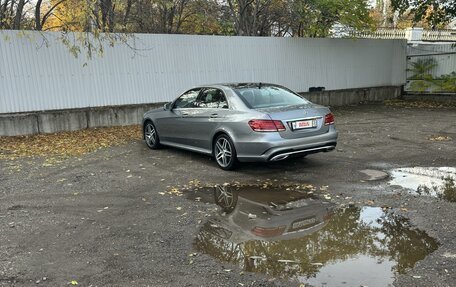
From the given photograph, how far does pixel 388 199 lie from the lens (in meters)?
6.08

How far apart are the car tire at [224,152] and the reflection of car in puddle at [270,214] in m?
1.01

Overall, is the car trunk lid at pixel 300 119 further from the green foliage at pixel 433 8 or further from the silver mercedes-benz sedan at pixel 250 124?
the green foliage at pixel 433 8

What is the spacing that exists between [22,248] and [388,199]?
4567 millimetres

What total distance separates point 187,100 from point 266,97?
190 centimetres

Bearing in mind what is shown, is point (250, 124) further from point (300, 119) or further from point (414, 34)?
point (414, 34)

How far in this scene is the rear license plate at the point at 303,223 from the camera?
17.0 ft

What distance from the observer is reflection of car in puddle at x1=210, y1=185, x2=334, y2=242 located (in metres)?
5.04

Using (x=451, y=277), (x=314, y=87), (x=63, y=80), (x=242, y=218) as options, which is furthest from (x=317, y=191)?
(x=314, y=87)

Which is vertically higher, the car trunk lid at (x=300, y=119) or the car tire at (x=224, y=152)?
the car trunk lid at (x=300, y=119)

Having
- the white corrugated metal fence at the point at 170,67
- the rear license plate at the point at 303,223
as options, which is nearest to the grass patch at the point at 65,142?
the white corrugated metal fence at the point at 170,67

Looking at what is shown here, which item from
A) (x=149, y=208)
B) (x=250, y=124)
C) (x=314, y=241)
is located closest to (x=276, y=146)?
(x=250, y=124)

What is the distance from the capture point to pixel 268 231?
5.04 m

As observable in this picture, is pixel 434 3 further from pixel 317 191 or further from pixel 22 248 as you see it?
pixel 22 248

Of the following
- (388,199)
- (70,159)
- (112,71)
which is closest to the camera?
(388,199)
